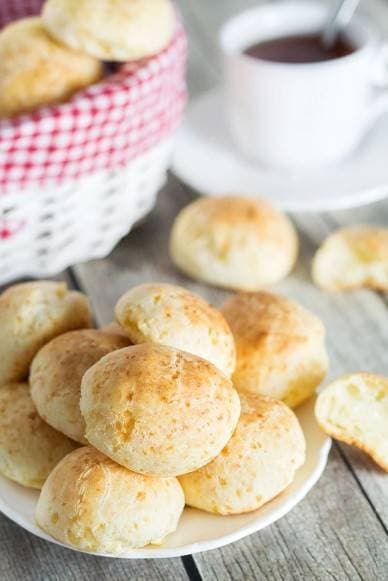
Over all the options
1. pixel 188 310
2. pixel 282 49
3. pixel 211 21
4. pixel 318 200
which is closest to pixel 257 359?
pixel 188 310

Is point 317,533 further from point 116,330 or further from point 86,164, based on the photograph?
point 86,164

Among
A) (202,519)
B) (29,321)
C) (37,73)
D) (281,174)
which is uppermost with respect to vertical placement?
(37,73)

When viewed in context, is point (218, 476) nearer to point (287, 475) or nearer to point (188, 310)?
point (287, 475)

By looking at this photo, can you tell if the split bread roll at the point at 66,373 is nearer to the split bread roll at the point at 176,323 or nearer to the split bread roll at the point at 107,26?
the split bread roll at the point at 176,323

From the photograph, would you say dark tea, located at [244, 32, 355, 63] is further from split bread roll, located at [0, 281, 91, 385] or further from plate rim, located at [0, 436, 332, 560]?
plate rim, located at [0, 436, 332, 560]

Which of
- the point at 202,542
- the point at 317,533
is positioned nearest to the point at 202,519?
the point at 202,542
